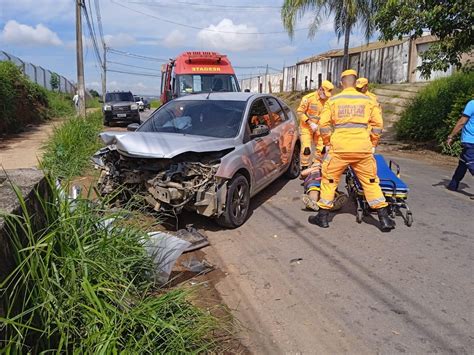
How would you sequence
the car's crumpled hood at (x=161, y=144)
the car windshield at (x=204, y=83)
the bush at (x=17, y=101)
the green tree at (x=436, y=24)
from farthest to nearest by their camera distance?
the bush at (x=17, y=101)
the car windshield at (x=204, y=83)
the green tree at (x=436, y=24)
the car's crumpled hood at (x=161, y=144)

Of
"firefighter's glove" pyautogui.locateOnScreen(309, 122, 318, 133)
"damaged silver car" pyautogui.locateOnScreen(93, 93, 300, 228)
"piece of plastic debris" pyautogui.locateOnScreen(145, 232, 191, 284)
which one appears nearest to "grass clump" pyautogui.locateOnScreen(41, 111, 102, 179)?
"damaged silver car" pyautogui.locateOnScreen(93, 93, 300, 228)

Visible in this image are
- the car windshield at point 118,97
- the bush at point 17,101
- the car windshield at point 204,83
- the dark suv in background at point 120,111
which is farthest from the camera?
the car windshield at point 118,97

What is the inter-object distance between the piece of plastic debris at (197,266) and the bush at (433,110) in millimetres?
8846

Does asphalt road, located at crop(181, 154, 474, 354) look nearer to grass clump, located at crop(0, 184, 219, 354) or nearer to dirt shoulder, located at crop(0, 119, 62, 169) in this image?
grass clump, located at crop(0, 184, 219, 354)

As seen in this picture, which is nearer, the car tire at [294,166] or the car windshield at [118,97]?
the car tire at [294,166]

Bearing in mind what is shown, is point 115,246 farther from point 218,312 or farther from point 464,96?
point 464,96

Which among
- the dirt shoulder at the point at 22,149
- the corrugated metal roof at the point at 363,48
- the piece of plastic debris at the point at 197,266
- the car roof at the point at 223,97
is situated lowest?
the piece of plastic debris at the point at 197,266

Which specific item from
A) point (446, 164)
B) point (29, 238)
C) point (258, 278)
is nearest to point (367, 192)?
point (258, 278)

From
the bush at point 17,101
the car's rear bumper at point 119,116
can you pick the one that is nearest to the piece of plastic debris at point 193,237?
the bush at point 17,101

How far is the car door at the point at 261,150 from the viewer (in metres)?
5.35

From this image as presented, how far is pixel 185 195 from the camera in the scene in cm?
443

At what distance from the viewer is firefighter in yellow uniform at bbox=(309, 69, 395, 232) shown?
4.68 m

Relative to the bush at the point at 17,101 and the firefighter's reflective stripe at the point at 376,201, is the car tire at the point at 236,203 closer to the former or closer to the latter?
the firefighter's reflective stripe at the point at 376,201

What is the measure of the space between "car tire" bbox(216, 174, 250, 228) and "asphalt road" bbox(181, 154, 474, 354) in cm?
12
